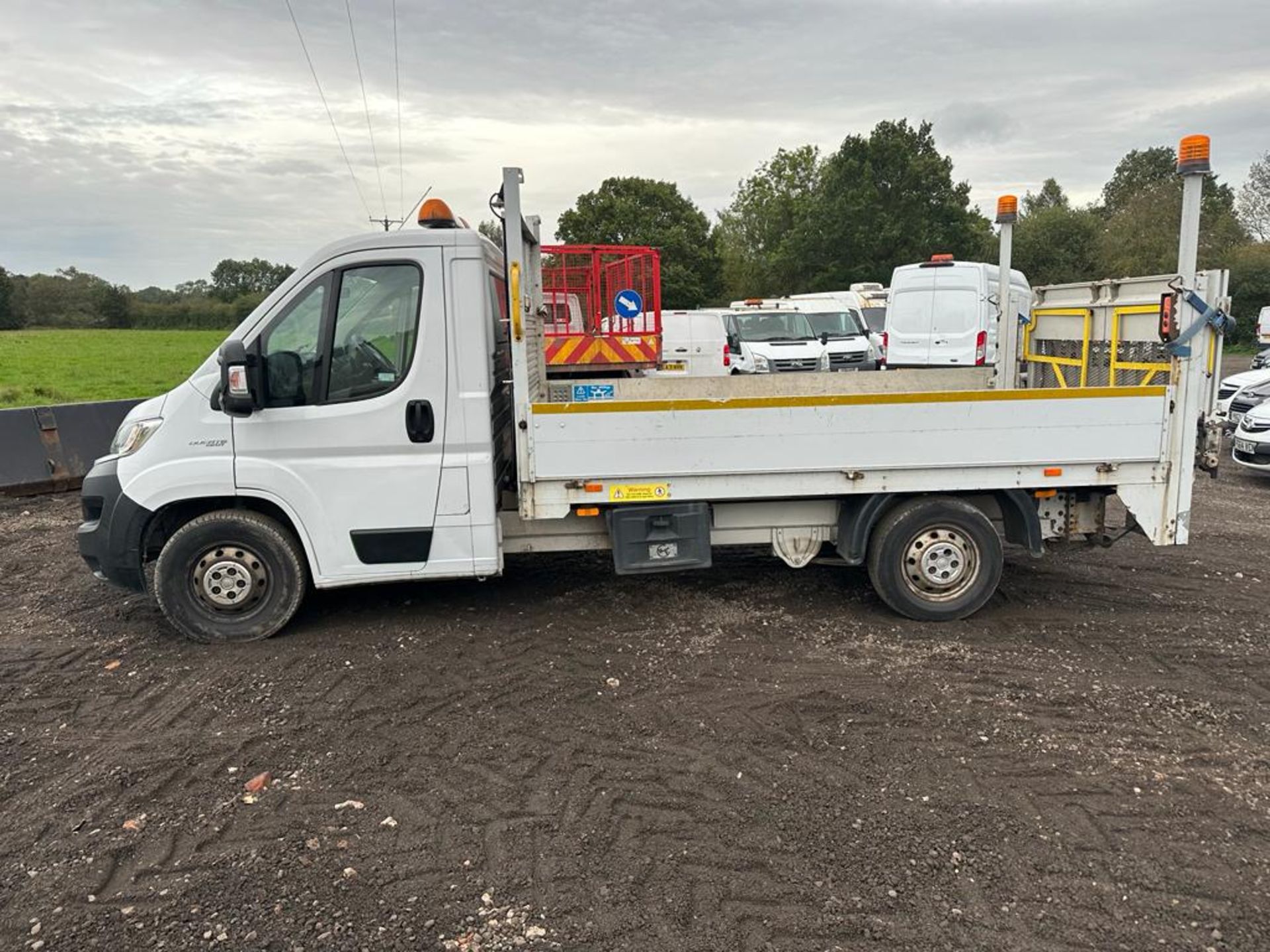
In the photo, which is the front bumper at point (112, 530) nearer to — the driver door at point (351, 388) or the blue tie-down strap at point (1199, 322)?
the driver door at point (351, 388)

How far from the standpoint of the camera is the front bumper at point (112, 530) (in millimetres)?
5293

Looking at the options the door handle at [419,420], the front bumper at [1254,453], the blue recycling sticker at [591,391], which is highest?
the blue recycling sticker at [591,391]

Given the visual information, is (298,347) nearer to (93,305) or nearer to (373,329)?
(373,329)

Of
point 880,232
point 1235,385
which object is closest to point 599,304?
point 1235,385

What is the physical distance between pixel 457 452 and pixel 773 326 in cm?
1417

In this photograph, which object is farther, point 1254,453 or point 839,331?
point 839,331

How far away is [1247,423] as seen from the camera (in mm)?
10344

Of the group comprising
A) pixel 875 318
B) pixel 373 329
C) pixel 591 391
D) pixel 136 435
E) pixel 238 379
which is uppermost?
pixel 875 318

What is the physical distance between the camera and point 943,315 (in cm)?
1563

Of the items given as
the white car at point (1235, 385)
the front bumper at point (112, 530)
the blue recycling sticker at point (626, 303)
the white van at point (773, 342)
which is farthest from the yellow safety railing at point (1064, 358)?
the white van at point (773, 342)

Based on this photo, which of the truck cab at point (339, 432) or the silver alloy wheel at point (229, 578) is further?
the silver alloy wheel at point (229, 578)

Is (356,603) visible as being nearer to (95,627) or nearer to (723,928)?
(95,627)

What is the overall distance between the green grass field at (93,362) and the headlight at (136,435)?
275 inches

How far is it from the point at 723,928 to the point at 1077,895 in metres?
1.25
